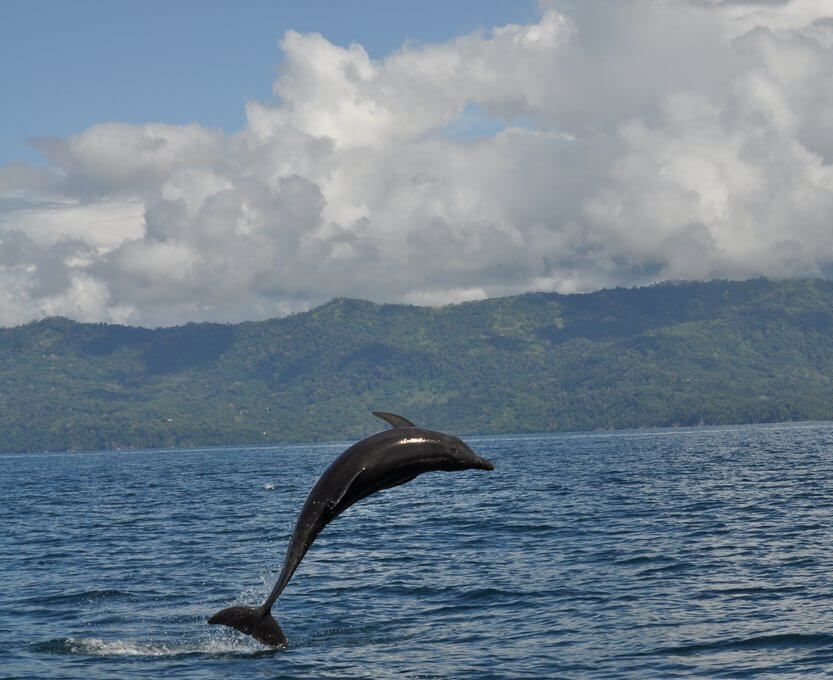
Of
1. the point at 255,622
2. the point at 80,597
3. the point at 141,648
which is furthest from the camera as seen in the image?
the point at 80,597

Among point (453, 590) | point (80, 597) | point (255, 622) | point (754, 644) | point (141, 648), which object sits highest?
point (255, 622)

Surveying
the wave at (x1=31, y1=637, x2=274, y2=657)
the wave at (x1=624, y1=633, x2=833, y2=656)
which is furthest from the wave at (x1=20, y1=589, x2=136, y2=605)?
the wave at (x1=624, y1=633, x2=833, y2=656)

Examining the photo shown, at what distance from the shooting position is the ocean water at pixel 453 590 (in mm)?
24891

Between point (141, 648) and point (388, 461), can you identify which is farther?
point (141, 648)

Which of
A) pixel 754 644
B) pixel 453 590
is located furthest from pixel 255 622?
pixel 453 590

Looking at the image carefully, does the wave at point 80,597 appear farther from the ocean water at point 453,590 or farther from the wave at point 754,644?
the wave at point 754,644

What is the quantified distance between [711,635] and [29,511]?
5897 centimetres

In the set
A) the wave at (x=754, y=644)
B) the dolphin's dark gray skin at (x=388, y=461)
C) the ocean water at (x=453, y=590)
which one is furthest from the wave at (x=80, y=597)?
the dolphin's dark gray skin at (x=388, y=461)

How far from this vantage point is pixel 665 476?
85875 millimetres

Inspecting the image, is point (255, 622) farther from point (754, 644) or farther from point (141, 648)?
point (754, 644)

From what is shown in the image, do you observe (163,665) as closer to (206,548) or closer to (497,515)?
(206,548)

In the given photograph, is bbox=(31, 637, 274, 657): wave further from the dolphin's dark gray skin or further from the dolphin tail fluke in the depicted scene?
the dolphin's dark gray skin

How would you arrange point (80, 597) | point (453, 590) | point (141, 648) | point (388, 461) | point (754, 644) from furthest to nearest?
1. point (80, 597)
2. point (453, 590)
3. point (141, 648)
4. point (754, 644)
5. point (388, 461)

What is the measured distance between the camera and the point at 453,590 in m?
33.3
